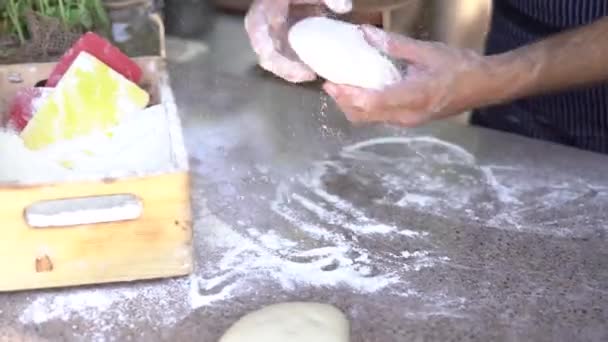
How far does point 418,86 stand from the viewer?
917 millimetres

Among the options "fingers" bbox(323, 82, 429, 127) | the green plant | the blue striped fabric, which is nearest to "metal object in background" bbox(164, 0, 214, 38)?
the green plant

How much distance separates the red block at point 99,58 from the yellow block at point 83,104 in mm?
36

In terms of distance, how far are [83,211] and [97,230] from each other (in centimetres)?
2

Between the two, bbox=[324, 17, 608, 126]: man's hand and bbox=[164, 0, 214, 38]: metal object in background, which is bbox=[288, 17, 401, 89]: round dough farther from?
bbox=[164, 0, 214, 38]: metal object in background

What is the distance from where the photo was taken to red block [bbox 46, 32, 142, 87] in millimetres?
1023

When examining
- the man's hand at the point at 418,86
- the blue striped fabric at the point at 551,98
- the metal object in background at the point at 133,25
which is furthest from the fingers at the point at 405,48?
the metal object in background at the point at 133,25


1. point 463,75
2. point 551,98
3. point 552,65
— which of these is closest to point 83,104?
point 463,75

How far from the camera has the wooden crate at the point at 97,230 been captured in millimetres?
813

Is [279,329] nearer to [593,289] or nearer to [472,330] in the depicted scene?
[472,330]

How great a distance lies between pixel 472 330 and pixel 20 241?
430mm

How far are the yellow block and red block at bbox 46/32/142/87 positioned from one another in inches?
1.4

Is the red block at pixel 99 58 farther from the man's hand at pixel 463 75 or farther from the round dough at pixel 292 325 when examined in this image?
the round dough at pixel 292 325

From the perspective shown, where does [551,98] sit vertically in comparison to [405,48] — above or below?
below

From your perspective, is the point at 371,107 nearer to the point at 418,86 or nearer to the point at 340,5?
the point at 418,86
